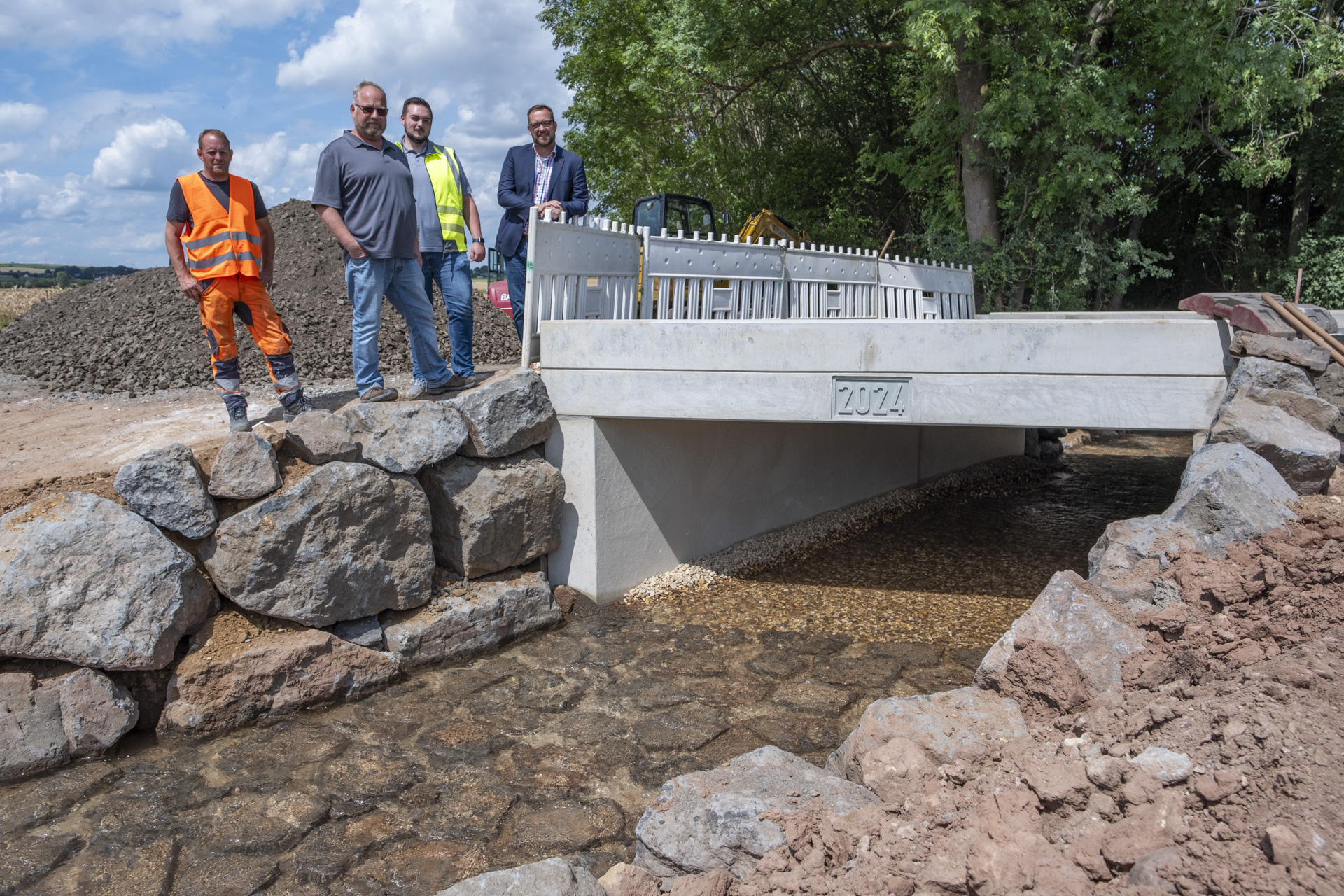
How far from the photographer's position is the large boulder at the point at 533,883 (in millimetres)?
2758

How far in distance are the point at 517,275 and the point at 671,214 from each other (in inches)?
213

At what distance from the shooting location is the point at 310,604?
4.82 meters

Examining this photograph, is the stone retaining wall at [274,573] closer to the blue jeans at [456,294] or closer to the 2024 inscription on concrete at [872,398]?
the blue jeans at [456,294]

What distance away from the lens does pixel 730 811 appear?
295cm

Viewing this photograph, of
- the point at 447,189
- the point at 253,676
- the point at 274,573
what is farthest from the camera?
the point at 447,189

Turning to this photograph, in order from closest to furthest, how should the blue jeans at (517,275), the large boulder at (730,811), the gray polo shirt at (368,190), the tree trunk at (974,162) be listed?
the large boulder at (730,811), the gray polo shirt at (368,190), the blue jeans at (517,275), the tree trunk at (974,162)

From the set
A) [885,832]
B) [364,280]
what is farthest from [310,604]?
[885,832]

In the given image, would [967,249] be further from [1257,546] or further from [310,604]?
[310,604]

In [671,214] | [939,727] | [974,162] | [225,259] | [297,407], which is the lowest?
[939,727]

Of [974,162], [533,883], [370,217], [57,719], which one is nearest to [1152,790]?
[533,883]

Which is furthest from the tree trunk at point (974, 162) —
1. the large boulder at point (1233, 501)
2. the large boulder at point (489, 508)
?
the large boulder at point (489, 508)

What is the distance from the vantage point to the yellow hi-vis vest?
6102 millimetres

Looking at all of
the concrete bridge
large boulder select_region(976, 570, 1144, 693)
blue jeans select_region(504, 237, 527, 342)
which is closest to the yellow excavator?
the concrete bridge

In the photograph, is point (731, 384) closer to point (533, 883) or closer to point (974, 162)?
point (533, 883)
